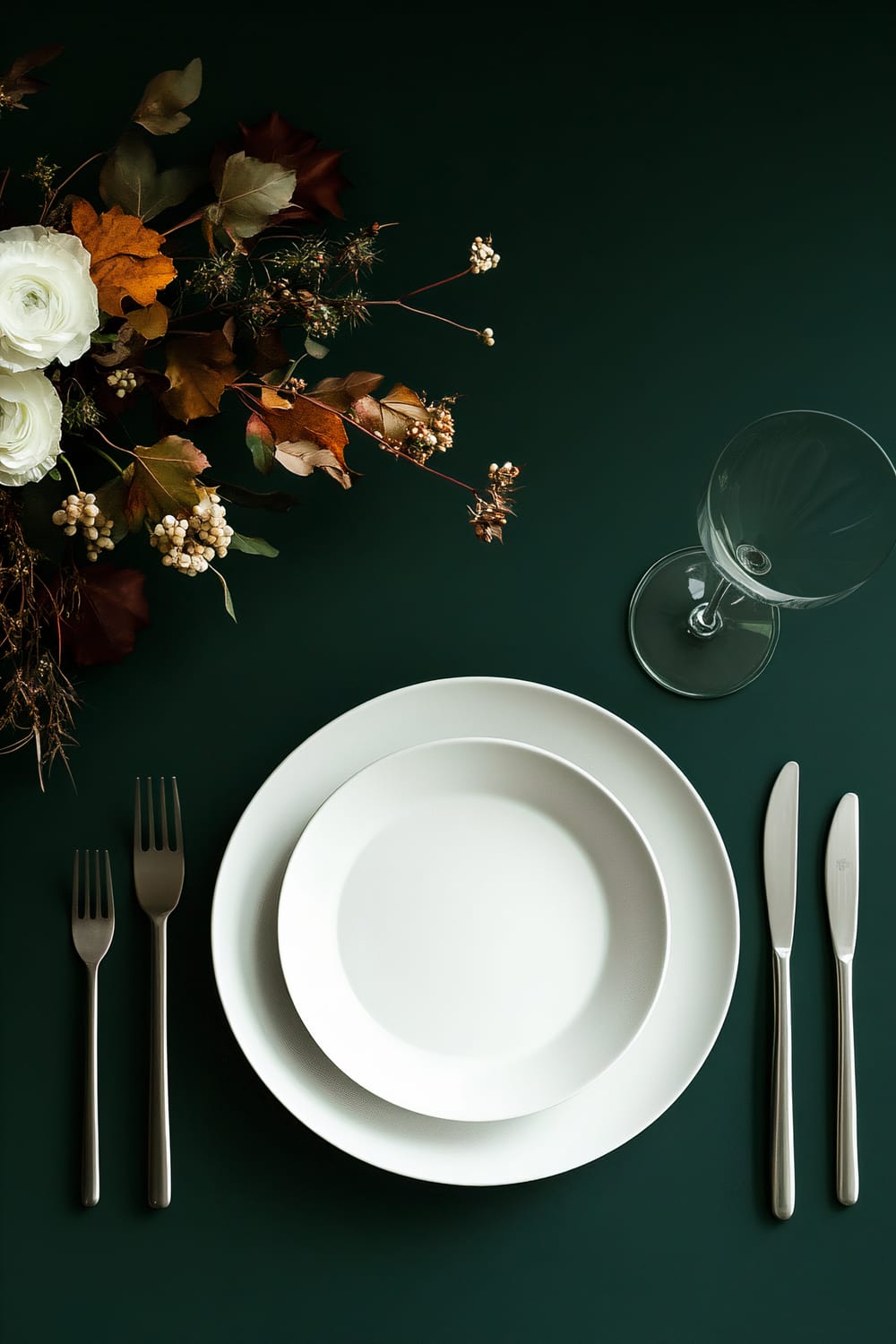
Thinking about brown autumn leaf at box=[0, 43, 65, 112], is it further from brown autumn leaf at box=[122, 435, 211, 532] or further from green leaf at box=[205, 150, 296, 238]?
brown autumn leaf at box=[122, 435, 211, 532]

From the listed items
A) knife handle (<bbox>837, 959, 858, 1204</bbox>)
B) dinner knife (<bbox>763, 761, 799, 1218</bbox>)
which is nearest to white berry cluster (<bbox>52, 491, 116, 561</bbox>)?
dinner knife (<bbox>763, 761, 799, 1218</bbox>)

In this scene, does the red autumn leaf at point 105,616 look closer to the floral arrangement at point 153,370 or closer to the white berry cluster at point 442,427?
the floral arrangement at point 153,370

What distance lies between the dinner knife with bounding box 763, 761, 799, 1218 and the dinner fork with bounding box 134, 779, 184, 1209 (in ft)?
1.96

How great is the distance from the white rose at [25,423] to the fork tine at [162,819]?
0.36m

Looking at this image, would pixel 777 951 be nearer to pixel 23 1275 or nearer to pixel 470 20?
pixel 23 1275

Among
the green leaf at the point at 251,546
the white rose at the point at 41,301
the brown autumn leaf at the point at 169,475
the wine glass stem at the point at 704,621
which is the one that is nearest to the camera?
the white rose at the point at 41,301

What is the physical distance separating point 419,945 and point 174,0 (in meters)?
1.02

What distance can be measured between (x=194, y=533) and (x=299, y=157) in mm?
449

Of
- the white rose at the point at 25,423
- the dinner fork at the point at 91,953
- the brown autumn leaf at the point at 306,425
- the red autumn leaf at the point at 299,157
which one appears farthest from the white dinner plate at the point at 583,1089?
the red autumn leaf at the point at 299,157

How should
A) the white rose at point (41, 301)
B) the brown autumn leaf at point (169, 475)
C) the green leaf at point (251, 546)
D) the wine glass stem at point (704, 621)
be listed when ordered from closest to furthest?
1. the white rose at point (41, 301)
2. the brown autumn leaf at point (169, 475)
3. the green leaf at point (251, 546)
4. the wine glass stem at point (704, 621)

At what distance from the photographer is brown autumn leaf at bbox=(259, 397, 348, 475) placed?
0.87m

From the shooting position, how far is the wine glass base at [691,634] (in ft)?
3.31

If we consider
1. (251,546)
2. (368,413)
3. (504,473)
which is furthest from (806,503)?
(251,546)

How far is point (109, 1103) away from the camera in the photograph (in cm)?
94
